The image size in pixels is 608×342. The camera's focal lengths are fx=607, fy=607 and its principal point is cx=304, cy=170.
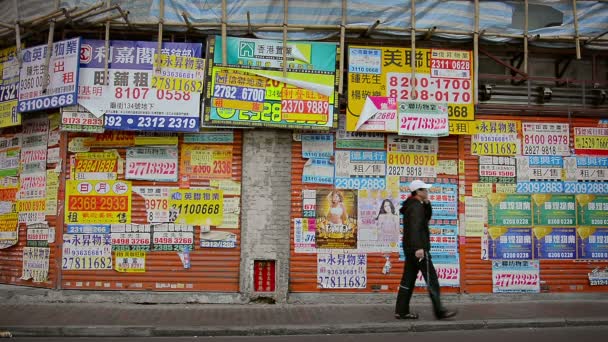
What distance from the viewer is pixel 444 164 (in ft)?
34.9

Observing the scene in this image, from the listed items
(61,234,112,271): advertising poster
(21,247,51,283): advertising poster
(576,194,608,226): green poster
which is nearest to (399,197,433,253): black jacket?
(576,194,608,226): green poster

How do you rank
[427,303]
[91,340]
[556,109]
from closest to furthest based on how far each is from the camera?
1. [91,340]
2. [427,303]
3. [556,109]

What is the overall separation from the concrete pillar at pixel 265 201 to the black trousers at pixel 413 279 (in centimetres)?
226

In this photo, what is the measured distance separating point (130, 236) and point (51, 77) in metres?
2.95

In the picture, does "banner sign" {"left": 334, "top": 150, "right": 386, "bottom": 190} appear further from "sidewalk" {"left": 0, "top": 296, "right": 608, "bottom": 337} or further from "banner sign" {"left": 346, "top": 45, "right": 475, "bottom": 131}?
"sidewalk" {"left": 0, "top": 296, "right": 608, "bottom": 337}

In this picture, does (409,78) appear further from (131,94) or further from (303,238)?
(131,94)

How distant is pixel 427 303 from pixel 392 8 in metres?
4.98

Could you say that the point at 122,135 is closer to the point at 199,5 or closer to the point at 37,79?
the point at 37,79

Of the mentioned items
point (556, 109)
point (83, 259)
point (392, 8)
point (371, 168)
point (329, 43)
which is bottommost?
point (83, 259)

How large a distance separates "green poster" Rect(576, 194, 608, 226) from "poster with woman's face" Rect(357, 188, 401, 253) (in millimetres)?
3292

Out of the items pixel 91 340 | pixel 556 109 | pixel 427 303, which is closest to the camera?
pixel 91 340

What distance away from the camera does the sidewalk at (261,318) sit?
311 inches

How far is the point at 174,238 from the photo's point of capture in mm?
10164

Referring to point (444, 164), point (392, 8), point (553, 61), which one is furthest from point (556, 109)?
point (392, 8)
